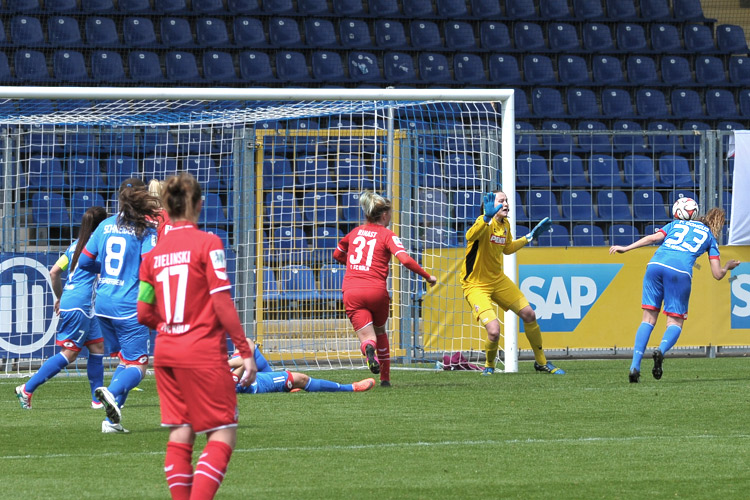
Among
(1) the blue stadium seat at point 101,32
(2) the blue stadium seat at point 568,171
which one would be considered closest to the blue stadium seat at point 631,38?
(2) the blue stadium seat at point 568,171

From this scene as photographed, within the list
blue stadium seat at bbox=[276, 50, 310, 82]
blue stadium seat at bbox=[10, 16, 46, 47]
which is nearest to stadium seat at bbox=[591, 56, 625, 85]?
blue stadium seat at bbox=[276, 50, 310, 82]

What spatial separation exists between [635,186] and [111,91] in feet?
25.1

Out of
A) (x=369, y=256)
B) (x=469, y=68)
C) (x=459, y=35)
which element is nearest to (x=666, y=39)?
(x=459, y=35)

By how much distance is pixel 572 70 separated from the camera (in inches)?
814

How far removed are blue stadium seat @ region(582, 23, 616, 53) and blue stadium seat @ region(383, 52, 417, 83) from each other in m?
3.75

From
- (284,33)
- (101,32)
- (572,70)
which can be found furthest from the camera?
(572,70)

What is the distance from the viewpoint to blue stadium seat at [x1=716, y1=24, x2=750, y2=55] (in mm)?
21969

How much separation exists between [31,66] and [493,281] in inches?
362

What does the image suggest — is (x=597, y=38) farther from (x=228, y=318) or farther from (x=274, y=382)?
(x=228, y=318)

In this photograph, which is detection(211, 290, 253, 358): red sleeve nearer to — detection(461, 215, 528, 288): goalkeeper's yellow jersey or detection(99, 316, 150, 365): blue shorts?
detection(99, 316, 150, 365): blue shorts

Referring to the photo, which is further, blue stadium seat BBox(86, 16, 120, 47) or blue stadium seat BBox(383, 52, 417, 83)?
blue stadium seat BBox(383, 52, 417, 83)

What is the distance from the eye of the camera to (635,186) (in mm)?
16047

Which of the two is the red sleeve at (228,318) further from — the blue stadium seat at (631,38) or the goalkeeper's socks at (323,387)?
the blue stadium seat at (631,38)

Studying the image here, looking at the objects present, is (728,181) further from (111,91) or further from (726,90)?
(111,91)
